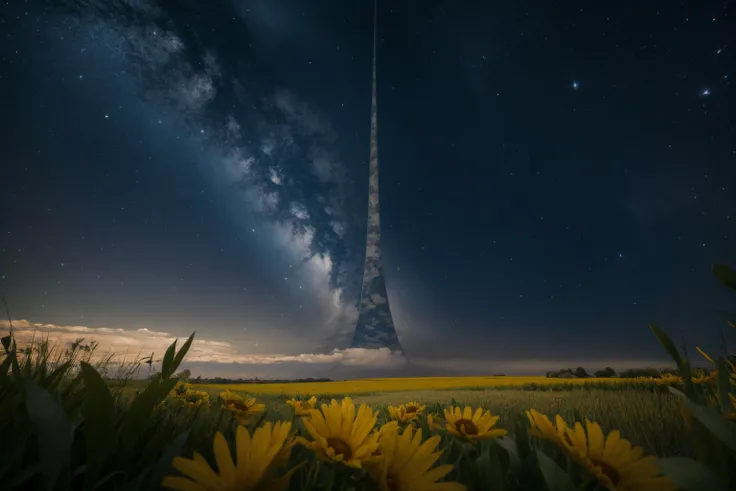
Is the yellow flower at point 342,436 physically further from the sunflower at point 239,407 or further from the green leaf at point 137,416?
the sunflower at point 239,407

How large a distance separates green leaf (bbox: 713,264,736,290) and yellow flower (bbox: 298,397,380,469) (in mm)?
772

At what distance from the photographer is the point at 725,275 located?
2.56 feet

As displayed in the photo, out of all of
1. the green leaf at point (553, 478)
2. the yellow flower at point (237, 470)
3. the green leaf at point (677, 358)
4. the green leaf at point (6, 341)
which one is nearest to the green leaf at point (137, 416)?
the yellow flower at point (237, 470)

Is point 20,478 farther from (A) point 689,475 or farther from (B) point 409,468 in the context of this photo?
(A) point 689,475

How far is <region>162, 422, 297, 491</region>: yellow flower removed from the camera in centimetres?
47

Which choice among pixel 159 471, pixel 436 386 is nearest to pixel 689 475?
pixel 159 471

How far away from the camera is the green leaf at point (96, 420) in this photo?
0.59m

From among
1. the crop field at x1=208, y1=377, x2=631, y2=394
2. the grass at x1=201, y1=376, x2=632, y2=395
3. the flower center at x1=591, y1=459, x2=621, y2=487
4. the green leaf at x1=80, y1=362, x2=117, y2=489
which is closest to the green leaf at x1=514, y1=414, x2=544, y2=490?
the flower center at x1=591, y1=459, x2=621, y2=487

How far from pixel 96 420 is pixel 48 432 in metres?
0.06

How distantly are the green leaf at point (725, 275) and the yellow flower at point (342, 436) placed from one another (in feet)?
2.53

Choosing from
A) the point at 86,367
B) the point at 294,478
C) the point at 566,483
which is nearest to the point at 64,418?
the point at 86,367

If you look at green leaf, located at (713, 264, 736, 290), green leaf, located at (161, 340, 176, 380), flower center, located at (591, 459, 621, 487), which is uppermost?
green leaf, located at (713, 264, 736, 290)

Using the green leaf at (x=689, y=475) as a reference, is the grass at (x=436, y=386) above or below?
below

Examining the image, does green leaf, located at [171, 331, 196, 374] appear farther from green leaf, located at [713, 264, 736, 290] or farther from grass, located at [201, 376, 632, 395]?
grass, located at [201, 376, 632, 395]
